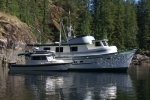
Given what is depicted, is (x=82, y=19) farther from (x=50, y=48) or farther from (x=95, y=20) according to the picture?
(x=50, y=48)

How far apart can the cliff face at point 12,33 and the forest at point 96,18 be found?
9203 mm

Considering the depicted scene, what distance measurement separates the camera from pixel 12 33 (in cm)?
7500

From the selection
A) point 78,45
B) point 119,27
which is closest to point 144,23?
point 119,27

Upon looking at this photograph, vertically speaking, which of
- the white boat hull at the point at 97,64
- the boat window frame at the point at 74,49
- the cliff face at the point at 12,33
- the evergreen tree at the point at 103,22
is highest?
the evergreen tree at the point at 103,22

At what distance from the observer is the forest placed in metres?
97.1

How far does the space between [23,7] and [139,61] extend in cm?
3240

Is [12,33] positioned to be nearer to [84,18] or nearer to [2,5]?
[2,5]

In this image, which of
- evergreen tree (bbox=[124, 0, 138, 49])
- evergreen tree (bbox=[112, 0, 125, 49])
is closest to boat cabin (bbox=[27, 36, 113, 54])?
evergreen tree (bbox=[112, 0, 125, 49])

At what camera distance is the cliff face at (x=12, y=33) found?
72.3 metres

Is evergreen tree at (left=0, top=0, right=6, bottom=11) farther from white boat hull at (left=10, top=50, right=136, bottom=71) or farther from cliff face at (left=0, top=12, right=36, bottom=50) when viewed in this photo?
white boat hull at (left=10, top=50, right=136, bottom=71)

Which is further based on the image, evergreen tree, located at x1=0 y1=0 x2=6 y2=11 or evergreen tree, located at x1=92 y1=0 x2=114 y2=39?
evergreen tree, located at x1=92 y1=0 x2=114 y2=39

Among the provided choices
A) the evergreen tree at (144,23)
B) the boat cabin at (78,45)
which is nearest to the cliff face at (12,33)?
the boat cabin at (78,45)

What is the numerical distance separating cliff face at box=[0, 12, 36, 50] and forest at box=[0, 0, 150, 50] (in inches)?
362

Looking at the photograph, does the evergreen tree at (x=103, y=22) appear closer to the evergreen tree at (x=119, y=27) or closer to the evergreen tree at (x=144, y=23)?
the evergreen tree at (x=119, y=27)
